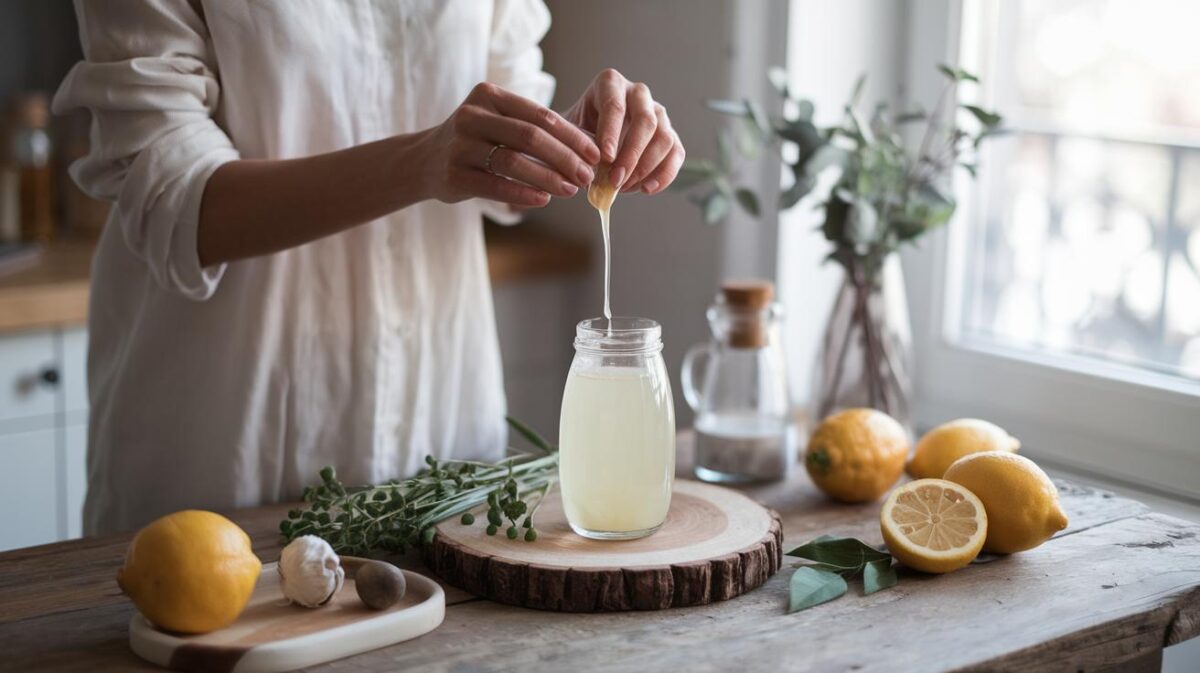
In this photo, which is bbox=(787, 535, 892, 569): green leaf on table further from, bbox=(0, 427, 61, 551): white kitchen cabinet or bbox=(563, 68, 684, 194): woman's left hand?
bbox=(0, 427, 61, 551): white kitchen cabinet

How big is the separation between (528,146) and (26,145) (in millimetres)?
1759

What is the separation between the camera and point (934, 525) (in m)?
1.16

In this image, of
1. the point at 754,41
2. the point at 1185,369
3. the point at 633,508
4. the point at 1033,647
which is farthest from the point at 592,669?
the point at 754,41

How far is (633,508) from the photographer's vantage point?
1.15 m

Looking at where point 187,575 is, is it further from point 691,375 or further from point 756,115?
point 756,115

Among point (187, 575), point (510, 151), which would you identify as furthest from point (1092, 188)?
point (187, 575)

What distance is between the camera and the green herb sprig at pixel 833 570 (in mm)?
1076

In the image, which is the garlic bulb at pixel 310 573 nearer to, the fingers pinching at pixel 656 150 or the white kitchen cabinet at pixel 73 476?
the fingers pinching at pixel 656 150

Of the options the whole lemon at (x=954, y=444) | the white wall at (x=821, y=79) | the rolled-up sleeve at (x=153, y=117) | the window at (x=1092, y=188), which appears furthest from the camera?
the white wall at (x=821, y=79)

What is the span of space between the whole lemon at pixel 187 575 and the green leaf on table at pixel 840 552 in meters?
0.48

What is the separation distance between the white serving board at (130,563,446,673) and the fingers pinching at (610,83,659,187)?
407mm

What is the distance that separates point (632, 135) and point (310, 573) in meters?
0.48

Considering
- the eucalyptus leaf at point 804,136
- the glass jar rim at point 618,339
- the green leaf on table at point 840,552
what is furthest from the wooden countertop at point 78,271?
the green leaf on table at point 840,552

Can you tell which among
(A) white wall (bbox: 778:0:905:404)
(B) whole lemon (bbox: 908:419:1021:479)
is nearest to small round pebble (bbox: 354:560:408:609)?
(B) whole lemon (bbox: 908:419:1021:479)
